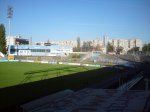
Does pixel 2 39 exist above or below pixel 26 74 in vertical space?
above

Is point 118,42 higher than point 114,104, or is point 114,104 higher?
point 118,42

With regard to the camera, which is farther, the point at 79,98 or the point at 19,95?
the point at 19,95

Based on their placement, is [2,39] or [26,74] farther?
[2,39]

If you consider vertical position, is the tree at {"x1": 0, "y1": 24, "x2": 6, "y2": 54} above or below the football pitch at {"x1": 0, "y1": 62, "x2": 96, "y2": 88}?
above

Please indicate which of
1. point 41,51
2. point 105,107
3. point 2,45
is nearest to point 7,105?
point 105,107

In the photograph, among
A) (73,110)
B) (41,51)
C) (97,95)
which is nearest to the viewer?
(73,110)

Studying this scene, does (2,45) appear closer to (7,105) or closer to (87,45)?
(7,105)

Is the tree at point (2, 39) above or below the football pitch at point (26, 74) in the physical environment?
above

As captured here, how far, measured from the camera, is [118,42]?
170500 mm

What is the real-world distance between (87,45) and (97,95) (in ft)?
402

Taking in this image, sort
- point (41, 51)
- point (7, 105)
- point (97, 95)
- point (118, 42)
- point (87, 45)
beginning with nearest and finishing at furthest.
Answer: point (7, 105) → point (97, 95) → point (41, 51) → point (87, 45) → point (118, 42)

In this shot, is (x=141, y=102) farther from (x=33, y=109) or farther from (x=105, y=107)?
(x=33, y=109)

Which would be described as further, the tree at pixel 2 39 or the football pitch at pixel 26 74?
the tree at pixel 2 39

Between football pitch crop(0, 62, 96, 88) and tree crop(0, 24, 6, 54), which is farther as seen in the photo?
tree crop(0, 24, 6, 54)
